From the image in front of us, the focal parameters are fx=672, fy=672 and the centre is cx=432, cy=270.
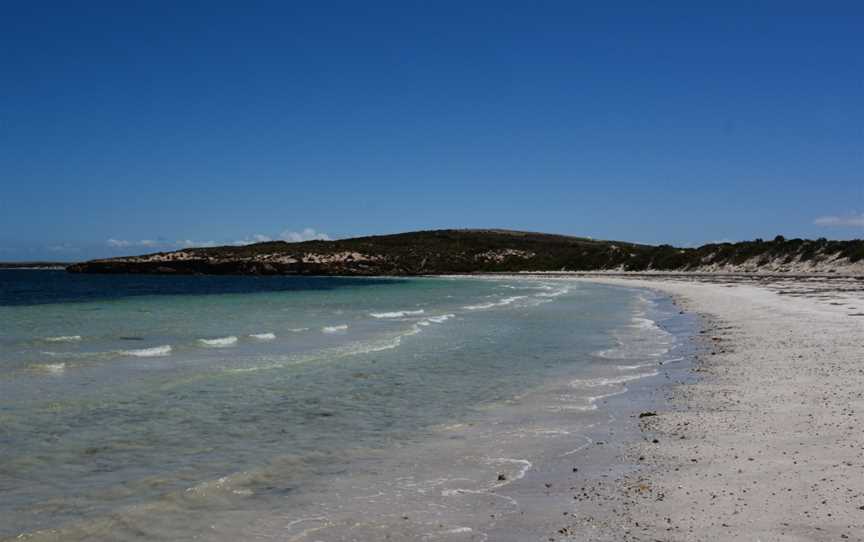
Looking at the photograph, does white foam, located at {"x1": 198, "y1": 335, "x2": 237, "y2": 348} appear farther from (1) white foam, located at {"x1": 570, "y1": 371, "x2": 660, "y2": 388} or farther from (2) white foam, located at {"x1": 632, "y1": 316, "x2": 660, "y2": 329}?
(2) white foam, located at {"x1": 632, "y1": 316, "x2": 660, "y2": 329}

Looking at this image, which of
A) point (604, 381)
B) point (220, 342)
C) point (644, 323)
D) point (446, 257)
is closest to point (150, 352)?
point (220, 342)

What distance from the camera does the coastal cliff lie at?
91.1 meters

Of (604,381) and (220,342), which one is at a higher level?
(604,381)

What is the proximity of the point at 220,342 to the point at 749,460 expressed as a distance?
20.5 m

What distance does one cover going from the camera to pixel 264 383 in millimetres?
15938

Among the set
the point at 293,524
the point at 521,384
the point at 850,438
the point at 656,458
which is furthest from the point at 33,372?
the point at 850,438

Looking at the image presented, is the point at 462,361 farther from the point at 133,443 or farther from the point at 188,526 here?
the point at 188,526

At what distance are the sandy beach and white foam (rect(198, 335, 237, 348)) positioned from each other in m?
16.1

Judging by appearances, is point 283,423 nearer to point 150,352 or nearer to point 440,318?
point 150,352

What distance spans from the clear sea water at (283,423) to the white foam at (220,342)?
94 millimetres

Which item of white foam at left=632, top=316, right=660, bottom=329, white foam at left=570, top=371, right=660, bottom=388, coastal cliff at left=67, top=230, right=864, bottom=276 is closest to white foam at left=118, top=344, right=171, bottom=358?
white foam at left=570, top=371, right=660, bottom=388

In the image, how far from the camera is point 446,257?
488ft

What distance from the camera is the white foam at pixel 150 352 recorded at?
2133 centimetres

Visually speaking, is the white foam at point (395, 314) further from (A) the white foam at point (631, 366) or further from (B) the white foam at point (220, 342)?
(A) the white foam at point (631, 366)
